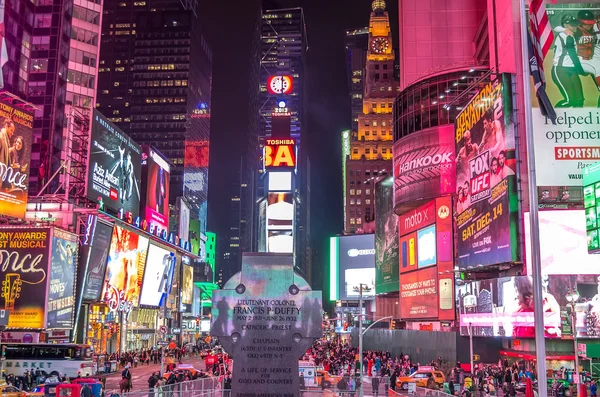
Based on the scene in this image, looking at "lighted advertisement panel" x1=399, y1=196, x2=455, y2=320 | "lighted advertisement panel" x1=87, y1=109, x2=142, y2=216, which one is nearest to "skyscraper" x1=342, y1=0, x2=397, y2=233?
"lighted advertisement panel" x1=399, y1=196, x2=455, y2=320

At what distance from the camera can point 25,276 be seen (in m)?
52.9

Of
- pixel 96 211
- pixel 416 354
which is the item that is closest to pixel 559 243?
pixel 416 354

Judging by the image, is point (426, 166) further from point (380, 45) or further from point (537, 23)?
point (380, 45)

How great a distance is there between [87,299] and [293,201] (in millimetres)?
33159

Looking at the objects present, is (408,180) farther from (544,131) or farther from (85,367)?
(85,367)

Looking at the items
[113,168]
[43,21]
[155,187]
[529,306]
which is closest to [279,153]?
[155,187]

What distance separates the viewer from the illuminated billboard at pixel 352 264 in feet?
372

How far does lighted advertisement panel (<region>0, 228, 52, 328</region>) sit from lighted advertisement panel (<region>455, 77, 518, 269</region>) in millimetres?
34467

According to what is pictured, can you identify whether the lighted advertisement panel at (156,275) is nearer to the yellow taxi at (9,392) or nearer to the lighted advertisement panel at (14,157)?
the lighted advertisement panel at (14,157)

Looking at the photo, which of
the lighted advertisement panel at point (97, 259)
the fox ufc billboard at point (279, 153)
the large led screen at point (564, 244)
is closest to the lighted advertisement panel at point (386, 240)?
the fox ufc billboard at point (279, 153)

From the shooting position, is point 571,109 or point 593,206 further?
point 571,109

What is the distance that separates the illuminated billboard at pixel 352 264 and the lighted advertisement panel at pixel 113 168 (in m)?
48.4

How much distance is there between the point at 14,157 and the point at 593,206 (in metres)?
42.9

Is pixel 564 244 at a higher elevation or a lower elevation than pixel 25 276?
higher
